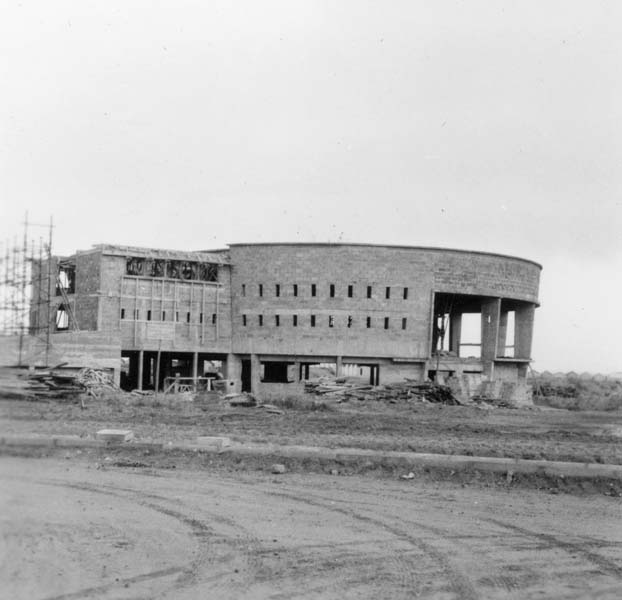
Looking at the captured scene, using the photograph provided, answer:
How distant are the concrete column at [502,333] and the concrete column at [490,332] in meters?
1.53

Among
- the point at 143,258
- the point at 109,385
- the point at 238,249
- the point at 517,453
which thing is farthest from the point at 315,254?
the point at 517,453

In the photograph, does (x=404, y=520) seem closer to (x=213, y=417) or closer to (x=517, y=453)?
(x=517, y=453)

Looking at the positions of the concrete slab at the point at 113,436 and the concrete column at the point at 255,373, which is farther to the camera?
the concrete column at the point at 255,373

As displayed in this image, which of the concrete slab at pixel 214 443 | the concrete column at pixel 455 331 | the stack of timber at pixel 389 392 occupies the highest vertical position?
the concrete column at pixel 455 331

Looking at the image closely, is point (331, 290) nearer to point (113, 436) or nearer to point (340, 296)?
point (340, 296)

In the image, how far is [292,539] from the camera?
9.58m

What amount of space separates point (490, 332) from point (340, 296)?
32.5 ft

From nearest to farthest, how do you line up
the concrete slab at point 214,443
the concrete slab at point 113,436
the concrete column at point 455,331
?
the concrete slab at point 214,443 < the concrete slab at point 113,436 < the concrete column at point 455,331

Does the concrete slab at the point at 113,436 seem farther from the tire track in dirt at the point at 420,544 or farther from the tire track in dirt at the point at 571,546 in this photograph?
the tire track in dirt at the point at 571,546

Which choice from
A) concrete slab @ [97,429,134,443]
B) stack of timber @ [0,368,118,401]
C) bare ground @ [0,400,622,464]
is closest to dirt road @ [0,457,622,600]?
concrete slab @ [97,429,134,443]

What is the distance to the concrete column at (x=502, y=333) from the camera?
50466mm

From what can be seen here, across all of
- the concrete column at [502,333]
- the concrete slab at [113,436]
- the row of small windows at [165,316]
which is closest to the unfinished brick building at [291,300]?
the row of small windows at [165,316]

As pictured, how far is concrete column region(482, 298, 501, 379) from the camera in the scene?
155 ft

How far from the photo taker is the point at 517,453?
16.1 meters
